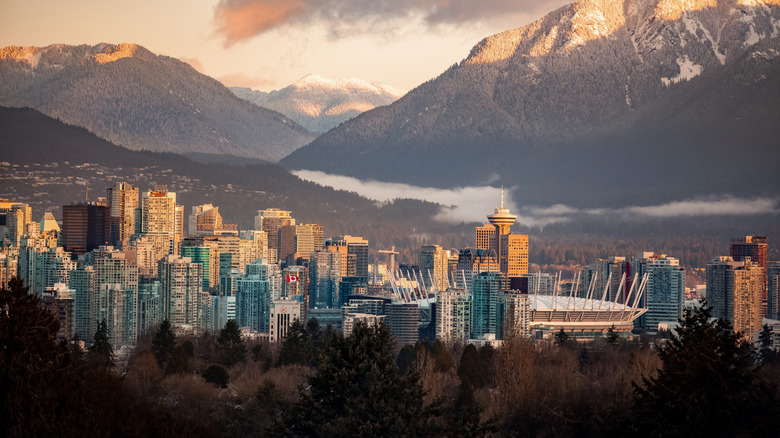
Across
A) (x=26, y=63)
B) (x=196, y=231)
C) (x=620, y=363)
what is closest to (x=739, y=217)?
(x=196, y=231)

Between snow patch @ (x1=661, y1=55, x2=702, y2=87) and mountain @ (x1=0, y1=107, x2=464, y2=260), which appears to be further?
snow patch @ (x1=661, y1=55, x2=702, y2=87)

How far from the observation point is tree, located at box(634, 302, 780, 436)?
2312cm

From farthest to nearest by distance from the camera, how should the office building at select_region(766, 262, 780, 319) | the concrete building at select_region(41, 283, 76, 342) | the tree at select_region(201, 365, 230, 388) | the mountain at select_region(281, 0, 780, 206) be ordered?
the mountain at select_region(281, 0, 780, 206)
the office building at select_region(766, 262, 780, 319)
the concrete building at select_region(41, 283, 76, 342)
the tree at select_region(201, 365, 230, 388)

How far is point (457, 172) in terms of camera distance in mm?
180000

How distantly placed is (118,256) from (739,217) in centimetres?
7035

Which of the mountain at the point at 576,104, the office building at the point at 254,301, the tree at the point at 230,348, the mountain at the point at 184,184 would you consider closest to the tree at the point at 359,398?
the tree at the point at 230,348

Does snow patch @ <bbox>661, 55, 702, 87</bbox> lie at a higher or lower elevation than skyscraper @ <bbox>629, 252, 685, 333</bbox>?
higher

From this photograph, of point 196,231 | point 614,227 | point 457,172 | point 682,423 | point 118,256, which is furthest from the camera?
point 457,172

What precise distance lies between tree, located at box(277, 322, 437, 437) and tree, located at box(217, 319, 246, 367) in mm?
32405

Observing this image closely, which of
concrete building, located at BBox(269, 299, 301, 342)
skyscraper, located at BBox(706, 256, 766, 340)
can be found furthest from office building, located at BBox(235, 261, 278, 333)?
skyscraper, located at BBox(706, 256, 766, 340)

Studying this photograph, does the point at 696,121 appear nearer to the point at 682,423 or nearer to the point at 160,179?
the point at 160,179

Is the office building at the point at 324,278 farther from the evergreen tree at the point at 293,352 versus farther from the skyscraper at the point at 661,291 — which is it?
the evergreen tree at the point at 293,352

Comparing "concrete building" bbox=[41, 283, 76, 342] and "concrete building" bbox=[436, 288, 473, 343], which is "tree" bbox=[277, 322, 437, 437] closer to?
"concrete building" bbox=[41, 283, 76, 342]

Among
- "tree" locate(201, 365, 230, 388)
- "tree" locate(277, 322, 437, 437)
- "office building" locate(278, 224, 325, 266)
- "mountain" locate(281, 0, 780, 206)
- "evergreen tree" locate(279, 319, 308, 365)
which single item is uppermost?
"mountain" locate(281, 0, 780, 206)
